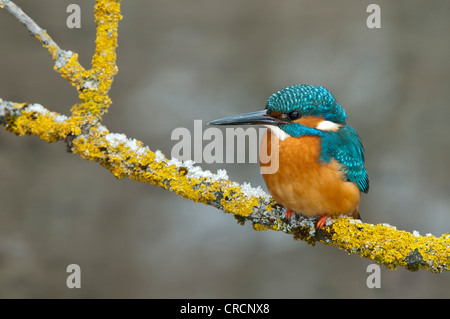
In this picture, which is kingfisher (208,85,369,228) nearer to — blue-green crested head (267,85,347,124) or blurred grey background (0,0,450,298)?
blue-green crested head (267,85,347,124)

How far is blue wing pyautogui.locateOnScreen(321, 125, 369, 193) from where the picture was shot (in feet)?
7.96

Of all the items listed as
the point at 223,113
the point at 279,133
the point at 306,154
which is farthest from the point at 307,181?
the point at 223,113

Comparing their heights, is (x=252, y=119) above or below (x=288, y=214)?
above

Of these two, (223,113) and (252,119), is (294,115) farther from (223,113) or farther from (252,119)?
(223,113)

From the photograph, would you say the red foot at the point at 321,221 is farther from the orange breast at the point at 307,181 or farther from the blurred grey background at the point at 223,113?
the blurred grey background at the point at 223,113

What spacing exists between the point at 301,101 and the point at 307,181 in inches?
13.4

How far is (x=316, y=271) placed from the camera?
14.6ft

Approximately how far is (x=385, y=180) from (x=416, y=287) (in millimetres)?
846

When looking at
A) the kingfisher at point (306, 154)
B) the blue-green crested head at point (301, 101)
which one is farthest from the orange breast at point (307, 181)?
the blue-green crested head at point (301, 101)

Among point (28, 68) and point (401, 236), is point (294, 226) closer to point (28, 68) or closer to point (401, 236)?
point (401, 236)

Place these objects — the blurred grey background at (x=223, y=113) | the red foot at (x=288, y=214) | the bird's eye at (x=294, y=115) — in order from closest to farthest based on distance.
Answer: the red foot at (x=288, y=214) < the bird's eye at (x=294, y=115) < the blurred grey background at (x=223, y=113)

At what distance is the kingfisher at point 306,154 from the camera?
2355 millimetres

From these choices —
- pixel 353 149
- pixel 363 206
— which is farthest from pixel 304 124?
pixel 363 206

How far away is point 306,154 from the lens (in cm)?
239
